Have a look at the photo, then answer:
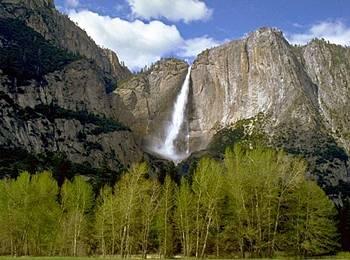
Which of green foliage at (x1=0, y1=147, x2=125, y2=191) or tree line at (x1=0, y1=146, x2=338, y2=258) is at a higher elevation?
green foliage at (x1=0, y1=147, x2=125, y2=191)

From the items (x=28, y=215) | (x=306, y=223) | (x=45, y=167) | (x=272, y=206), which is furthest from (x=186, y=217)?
(x=45, y=167)

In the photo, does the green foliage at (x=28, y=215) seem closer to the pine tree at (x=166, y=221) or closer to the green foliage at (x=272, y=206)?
the pine tree at (x=166, y=221)

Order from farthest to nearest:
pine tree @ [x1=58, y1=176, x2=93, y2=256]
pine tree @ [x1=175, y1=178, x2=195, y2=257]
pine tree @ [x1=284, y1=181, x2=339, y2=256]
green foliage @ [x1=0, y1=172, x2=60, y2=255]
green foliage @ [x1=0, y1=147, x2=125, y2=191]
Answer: green foliage @ [x1=0, y1=147, x2=125, y2=191]
pine tree @ [x1=58, y1=176, x2=93, y2=256]
green foliage @ [x1=0, y1=172, x2=60, y2=255]
pine tree @ [x1=284, y1=181, x2=339, y2=256]
pine tree @ [x1=175, y1=178, x2=195, y2=257]

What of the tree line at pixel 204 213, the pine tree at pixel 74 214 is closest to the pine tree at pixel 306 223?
the tree line at pixel 204 213

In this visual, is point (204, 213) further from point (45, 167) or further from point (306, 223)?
point (45, 167)

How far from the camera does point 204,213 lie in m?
77.8

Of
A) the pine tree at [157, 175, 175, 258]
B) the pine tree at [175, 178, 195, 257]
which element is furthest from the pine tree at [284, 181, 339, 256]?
the pine tree at [157, 175, 175, 258]

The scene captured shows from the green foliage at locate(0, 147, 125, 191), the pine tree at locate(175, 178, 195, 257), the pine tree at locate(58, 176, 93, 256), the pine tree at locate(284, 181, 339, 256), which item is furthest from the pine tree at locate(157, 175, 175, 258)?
the green foliage at locate(0, 147, 125, 191)

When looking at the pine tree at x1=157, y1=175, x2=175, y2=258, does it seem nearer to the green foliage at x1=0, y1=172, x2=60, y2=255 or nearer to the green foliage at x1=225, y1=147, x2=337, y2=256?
the green foliage at x1=225, y1=147, x2=337, y2=256

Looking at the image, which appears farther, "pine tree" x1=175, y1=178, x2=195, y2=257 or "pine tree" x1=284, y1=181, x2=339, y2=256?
"pine tree" x1=284, y1=181, x2=339, y2=256

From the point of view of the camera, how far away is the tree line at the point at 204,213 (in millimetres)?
74312

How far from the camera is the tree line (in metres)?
74.3

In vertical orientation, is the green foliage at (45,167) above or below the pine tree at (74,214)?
above

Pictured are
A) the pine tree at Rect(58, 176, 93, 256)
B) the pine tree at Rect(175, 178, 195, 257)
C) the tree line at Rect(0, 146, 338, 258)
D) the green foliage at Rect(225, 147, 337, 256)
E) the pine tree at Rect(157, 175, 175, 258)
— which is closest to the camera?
the green foliage at Rect(225, 147, 337, 256)
